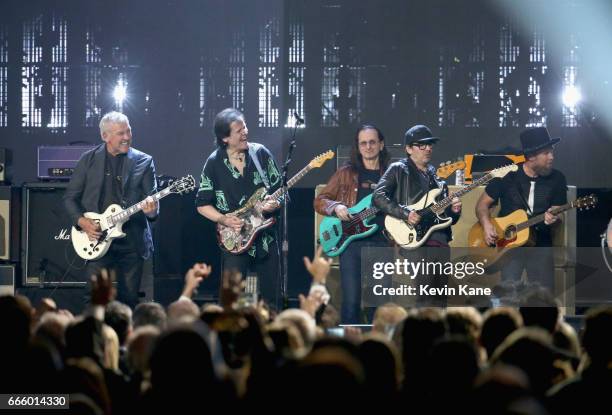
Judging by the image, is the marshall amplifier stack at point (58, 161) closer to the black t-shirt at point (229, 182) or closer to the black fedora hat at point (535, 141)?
the black t-shirt at point (229, 182)

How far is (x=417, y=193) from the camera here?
9.30 meters

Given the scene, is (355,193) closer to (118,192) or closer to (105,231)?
(118,192)

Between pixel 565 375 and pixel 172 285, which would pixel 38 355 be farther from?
pixel 172 285

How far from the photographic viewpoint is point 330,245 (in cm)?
966

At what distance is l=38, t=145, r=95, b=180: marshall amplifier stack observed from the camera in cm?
1030

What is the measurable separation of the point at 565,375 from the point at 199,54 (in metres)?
7.99

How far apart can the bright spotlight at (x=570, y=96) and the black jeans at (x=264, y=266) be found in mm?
4113

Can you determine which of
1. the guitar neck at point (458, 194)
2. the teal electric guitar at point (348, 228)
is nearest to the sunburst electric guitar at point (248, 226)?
the teal electric guitar at point (348, 228)

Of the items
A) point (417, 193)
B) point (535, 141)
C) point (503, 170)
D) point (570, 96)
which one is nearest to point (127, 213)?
point (417, 193)

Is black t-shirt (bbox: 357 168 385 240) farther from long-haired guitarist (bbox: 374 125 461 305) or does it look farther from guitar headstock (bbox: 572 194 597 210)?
guitar headstock (bbox: 572 194 597 210)

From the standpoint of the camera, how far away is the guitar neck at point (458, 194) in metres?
9.23

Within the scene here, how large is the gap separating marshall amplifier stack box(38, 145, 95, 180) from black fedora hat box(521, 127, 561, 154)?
12.9 ft

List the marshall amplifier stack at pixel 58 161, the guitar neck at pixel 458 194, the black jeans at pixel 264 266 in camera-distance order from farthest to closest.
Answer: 1. the marshall amplifier stack at pixel 58 161
2. the guitar neck at pixel 458 194
3. the black jeans at pixel 264 266

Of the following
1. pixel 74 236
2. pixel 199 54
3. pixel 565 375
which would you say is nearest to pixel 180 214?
pixel 74 236
